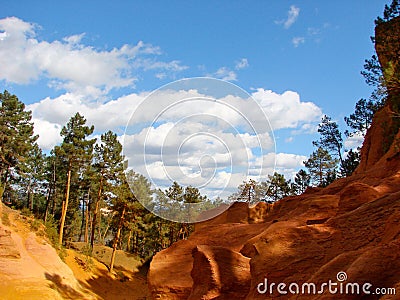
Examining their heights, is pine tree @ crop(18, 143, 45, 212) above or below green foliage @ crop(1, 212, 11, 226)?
above

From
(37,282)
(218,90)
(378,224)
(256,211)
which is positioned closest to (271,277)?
(378,224)

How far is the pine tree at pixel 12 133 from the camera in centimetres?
4447

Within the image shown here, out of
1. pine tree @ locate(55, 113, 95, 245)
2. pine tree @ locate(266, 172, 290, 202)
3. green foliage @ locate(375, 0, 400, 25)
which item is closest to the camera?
green foliage @ locate(375, 0, 400, 25)

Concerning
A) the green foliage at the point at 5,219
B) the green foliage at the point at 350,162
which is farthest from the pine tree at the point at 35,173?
the green foliage at the point at 350,162

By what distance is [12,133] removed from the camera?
44.8 metres

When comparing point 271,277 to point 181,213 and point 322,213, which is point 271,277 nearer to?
point 322,213

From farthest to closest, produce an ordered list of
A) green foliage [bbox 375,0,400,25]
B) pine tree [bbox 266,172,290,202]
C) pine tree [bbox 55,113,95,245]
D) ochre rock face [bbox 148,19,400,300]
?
pine tree [bbox 266,172,290,202] < pine tree [bbox 55,113,95,245] < green foliage [bbox 375,0,400,25] < ochre rock face [bbox 148,19,400,300]

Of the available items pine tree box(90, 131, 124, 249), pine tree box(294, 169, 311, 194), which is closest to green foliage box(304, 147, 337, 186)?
pine tree box(294, 169, 311, 194)

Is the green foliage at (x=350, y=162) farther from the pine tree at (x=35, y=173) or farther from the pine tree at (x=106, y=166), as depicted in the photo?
the pine tree at (x=35, y=173)

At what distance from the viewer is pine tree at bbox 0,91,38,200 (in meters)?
44.5

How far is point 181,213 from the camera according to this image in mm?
35500

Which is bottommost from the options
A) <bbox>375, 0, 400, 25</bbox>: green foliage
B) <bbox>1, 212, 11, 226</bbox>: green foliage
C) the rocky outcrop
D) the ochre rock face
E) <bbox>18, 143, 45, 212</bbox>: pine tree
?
the rocky outcrop

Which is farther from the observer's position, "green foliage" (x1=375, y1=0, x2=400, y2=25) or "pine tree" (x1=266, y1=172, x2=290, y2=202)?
"pine tree" (x1=266, y1=172, x2=290, y2=202)

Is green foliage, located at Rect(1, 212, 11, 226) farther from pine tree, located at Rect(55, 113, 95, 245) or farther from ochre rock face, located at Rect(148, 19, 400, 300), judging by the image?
ochre rock face, located at Rect(148, 19, 400, 300)
